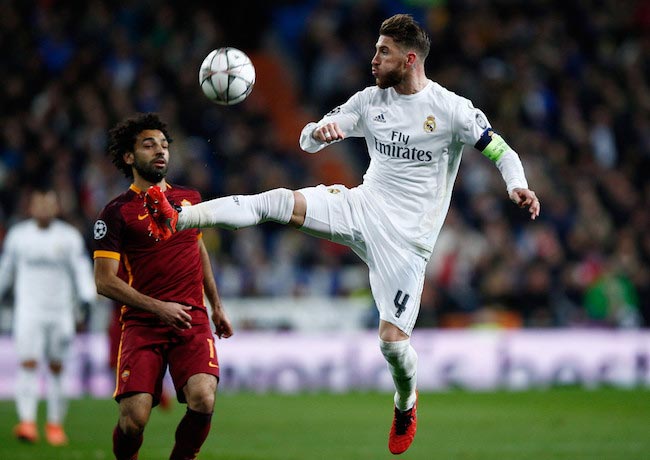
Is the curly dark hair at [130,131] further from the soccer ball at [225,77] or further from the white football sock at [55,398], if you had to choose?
the white football sock at [55,398]

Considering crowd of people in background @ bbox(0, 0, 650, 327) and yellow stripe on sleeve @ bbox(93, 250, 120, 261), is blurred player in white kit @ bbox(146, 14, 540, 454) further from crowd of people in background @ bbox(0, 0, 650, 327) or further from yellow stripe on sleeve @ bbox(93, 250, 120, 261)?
crowd of people in background @ bbox(0, 0, 650, 327)

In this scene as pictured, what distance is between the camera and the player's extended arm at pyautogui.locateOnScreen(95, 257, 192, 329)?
7664 millimetres

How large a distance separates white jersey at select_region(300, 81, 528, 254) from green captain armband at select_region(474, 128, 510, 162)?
0.05 m

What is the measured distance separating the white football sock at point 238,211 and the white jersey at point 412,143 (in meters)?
0.50

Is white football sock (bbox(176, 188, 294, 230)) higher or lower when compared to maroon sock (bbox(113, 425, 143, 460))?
higher

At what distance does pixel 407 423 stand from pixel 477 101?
12044 millimetres

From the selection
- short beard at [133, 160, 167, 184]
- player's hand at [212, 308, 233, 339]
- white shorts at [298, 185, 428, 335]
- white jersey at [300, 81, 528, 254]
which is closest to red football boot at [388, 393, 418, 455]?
white shorts at [298, 185, 428, 335]

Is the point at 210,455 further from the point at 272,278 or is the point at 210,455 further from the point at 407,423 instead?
the point at 272,278

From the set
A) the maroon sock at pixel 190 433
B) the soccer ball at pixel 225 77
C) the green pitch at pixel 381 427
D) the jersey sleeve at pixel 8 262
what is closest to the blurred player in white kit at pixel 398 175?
the soccer ball at pixel 225 77

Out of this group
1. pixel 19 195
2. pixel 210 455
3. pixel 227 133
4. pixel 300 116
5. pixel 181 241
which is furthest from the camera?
pixel 300 116

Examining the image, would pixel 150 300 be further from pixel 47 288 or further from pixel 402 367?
pixel 47 288

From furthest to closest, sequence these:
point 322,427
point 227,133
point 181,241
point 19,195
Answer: point 227,133, point 19,195, point 322,427, point 181,241

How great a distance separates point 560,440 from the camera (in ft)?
38.9

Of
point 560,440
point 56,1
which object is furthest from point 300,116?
point 560,440
